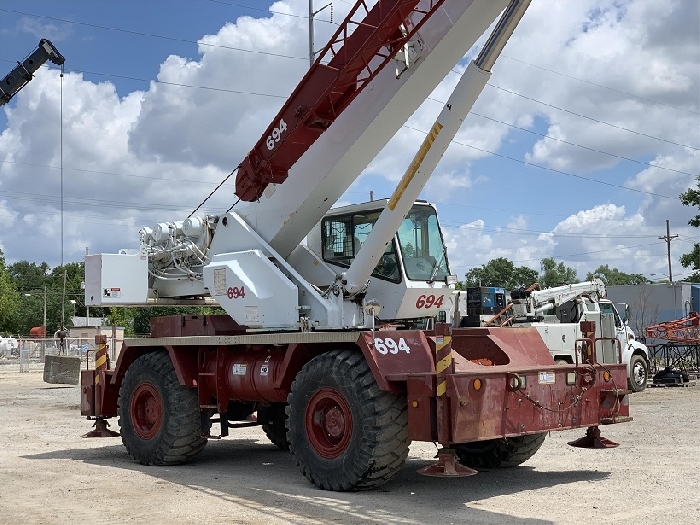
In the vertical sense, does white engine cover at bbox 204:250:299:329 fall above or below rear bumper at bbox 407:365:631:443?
above

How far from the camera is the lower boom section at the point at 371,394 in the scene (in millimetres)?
8500

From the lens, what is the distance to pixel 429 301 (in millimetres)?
10852

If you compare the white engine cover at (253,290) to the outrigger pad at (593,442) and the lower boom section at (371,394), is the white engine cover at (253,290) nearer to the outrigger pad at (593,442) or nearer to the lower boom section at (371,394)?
the lower boom section at (371,394)

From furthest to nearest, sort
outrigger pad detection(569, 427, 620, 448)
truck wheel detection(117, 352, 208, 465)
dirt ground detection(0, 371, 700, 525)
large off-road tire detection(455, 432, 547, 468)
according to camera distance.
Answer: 1. truck wheel detection(117, 352, 208, 465)
2. large off-road tire detection(455, 432, 547, 468)
3. outrigger pad detection(569, 427, 620, 448)
4. dirt ground detection(0, 371, 700, 525)

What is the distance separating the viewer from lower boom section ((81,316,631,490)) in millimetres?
8500

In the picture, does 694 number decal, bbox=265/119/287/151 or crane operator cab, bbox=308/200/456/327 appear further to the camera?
694 number decal, bbox=265/119/287/151

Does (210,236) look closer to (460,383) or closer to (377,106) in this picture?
(377,106)

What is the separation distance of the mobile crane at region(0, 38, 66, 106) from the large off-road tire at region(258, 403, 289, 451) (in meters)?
25.3

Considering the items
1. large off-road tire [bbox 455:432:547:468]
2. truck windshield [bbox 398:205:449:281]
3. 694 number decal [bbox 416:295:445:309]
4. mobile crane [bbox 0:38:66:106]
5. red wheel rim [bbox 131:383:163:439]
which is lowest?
large off-road tire [bbox 455:432:547:468]

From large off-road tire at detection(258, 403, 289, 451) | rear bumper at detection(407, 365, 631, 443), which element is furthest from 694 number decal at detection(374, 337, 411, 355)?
large off-road tire at detection(258, 403, 289, 451)

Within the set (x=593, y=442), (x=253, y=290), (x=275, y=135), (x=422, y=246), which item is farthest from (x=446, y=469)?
(x=275, y=135)

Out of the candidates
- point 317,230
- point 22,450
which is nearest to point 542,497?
point 317,230

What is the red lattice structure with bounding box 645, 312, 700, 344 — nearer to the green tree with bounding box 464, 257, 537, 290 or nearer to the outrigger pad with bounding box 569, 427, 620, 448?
the outrigger pad with bounding box 569, 427, 620, 448

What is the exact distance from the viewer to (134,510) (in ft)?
27.2
